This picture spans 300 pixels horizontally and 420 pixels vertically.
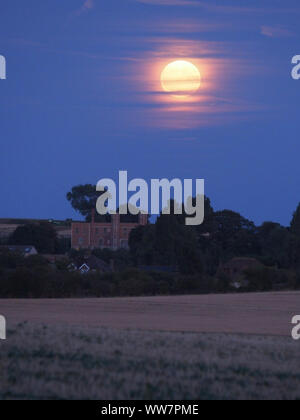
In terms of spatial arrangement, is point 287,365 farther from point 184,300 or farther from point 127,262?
point 127,262

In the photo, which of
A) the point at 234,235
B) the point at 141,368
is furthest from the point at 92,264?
the point at 141,368

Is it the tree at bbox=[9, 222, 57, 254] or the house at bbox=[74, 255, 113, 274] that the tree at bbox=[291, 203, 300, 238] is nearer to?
the house at bbox=[74, 255, 113, 274]

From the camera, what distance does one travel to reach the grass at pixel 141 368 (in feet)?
40.3

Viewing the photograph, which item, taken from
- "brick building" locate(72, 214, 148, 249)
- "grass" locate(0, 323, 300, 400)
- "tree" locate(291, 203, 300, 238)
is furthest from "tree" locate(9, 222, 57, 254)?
"grass" locate(0, 323, 300, 400)

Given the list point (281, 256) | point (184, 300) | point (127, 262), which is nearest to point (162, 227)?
point (127, 262)

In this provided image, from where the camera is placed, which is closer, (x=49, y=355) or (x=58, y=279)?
(x=49, y=355)

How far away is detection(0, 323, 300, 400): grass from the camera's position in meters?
12.3

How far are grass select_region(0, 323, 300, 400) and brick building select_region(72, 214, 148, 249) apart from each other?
8814 cm

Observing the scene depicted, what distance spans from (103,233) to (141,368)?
96150mm

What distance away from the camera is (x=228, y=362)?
15.4 m

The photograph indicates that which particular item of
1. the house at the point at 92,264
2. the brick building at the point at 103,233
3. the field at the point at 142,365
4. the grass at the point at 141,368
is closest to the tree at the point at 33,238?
the brick building at the point at 103,233

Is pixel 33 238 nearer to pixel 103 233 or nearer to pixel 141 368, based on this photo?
pixel 103 233

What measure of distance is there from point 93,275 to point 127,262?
22678 millimetres
